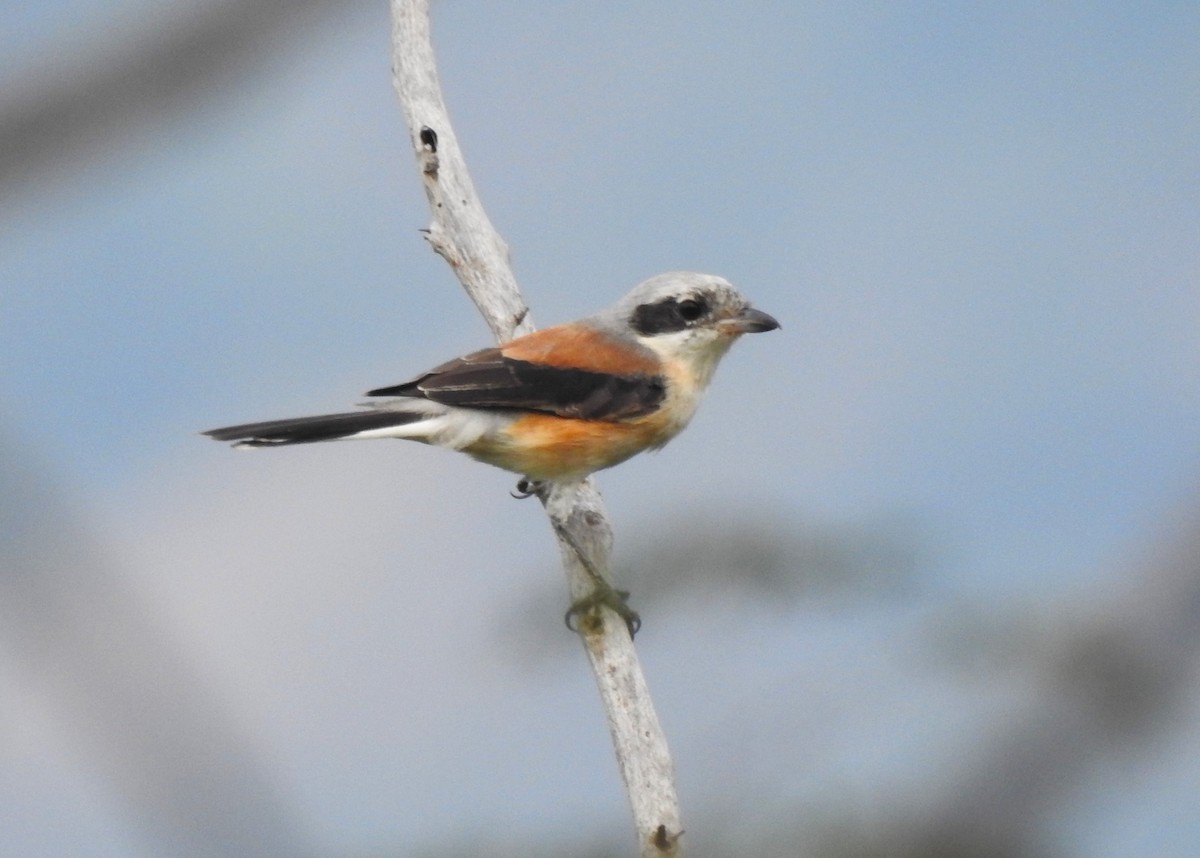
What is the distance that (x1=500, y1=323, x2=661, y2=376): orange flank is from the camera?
159 inches

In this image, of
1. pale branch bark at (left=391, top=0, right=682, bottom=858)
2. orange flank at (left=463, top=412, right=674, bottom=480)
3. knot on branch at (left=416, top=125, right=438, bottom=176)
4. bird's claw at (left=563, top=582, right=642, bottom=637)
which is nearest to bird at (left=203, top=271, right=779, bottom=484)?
orange flank at (left=463, top=412, right=674, bottom=480)

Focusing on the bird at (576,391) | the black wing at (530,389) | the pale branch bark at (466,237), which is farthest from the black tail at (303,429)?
the pale branch bark at (466,237)

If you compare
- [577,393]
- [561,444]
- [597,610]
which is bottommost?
[597,610]

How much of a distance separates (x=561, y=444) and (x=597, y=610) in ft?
1.82

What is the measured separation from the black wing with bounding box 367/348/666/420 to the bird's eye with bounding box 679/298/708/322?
0.32 m

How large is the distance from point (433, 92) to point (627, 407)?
1358mm

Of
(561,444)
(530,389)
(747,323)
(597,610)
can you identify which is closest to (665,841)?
(597,610)

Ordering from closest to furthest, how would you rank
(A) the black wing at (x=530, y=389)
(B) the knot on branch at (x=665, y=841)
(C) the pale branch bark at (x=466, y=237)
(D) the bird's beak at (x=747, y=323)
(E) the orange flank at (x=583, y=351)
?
(B) the knot on branch at (x=665, y=841), (A) the black wing at (x=530, y=389), (E) the orange flank at (x=583, y=351), (C) the pale branch bark at (x=466, y=237), (D) the bird's beak at (x=747, y=323)

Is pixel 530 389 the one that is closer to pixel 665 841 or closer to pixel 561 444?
pixel 561 444

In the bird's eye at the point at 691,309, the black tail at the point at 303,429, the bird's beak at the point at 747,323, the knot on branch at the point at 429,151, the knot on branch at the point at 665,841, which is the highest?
the knot on branch at the point at 429,151

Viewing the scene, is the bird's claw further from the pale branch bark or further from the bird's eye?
the bird's eye

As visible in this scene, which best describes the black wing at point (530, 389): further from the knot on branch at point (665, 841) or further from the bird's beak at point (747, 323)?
the knot on branch at point (665, 841)

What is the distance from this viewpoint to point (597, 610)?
372 cm

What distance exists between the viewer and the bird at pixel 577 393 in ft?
12.6
